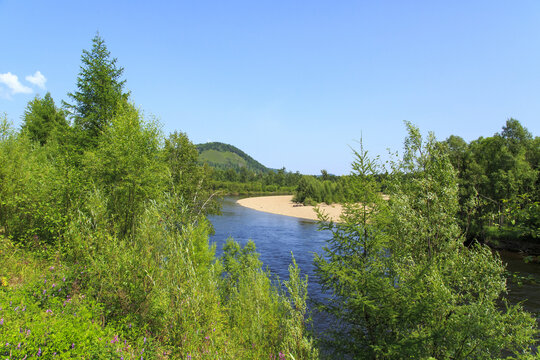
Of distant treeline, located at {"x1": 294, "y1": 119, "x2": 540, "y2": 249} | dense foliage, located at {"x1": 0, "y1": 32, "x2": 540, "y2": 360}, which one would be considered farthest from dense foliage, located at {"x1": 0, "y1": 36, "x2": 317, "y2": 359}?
distant treeline, located at {"x1": 294, "y1": 119, "x2": 540, "y2": 249}

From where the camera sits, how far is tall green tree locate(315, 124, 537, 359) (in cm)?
744

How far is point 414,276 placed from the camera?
327 inches

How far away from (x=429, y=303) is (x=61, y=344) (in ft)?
29.9

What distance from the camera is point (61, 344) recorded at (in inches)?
239

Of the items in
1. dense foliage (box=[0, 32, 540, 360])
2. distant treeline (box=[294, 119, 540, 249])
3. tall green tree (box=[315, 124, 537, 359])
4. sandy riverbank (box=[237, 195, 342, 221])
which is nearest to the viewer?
dense foliage (box=[0, 32, 540, 360])

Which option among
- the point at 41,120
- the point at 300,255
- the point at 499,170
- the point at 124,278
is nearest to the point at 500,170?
the point at 499,170

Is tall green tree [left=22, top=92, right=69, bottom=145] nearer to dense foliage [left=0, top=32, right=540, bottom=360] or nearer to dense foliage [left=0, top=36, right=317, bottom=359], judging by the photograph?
dense foliage [left=0, top=36, right=317, bottom=359]

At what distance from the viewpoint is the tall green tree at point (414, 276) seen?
7.44m

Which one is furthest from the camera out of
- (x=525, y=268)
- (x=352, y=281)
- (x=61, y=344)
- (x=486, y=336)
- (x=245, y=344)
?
(x=525, y=268)

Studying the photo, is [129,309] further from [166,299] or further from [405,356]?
[405,356]

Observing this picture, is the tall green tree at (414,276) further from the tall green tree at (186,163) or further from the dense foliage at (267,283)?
the tall green tree at (186,163)

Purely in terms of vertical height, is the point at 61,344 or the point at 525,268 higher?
the point at 61,344

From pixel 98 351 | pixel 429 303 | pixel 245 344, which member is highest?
pixel 429 303

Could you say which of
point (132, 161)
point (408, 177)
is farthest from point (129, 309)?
point (408, 177)
